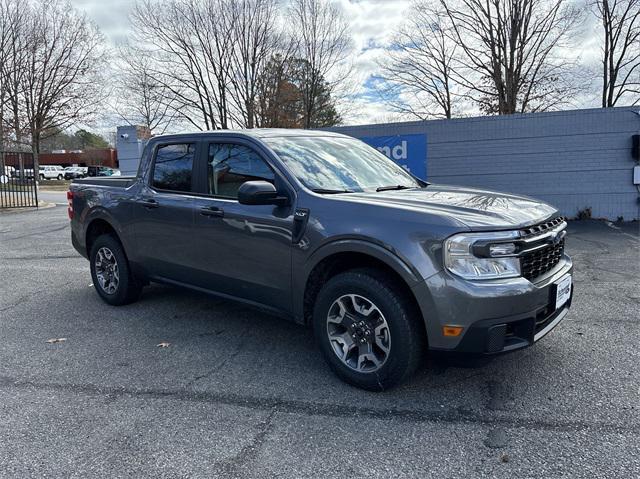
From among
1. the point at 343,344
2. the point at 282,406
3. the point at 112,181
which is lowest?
the point at 282,406

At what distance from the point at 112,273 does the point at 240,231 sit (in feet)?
7.66

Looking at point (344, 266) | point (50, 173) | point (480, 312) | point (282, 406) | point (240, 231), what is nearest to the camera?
point (480, 312)

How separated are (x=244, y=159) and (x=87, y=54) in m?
34.7

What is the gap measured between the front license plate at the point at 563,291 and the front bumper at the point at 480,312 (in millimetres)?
334

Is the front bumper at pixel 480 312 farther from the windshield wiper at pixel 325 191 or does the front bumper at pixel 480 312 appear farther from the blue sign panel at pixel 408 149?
the blue sign panel at pixel 408 149

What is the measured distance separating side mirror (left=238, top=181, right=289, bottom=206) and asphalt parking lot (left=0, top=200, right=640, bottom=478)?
1.29m

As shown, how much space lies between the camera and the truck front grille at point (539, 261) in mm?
3088

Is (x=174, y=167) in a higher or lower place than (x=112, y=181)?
higher

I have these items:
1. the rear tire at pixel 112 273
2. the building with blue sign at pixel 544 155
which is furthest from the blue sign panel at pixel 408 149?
the rear tire at pixel 112 273

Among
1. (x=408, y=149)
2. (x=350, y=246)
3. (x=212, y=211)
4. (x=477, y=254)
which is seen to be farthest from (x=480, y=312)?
(x=408, y=149)

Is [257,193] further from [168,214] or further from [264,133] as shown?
[168,214]

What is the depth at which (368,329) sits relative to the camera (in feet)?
10.8

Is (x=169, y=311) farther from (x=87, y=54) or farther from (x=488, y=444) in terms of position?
(x=87, y=54)

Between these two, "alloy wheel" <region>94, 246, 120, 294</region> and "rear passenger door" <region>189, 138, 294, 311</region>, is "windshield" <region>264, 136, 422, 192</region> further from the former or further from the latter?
"alloy wheel" <region>94, 246, 120, 294</region>
